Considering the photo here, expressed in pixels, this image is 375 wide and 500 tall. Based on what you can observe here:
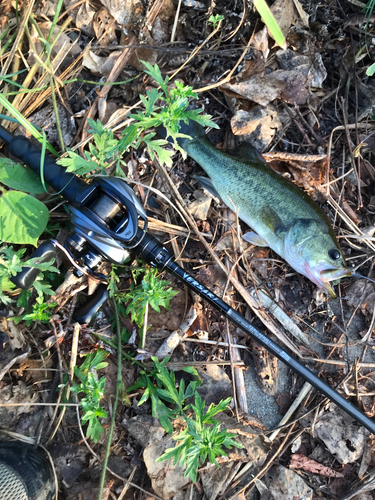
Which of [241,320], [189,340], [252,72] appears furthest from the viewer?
[252,72]

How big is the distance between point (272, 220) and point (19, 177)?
223 cm

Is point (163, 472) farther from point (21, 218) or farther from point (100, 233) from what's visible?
point (21, 218)

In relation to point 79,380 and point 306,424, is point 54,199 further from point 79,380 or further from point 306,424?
point 306,424

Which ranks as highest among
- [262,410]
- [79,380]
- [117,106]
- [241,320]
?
[117,106]

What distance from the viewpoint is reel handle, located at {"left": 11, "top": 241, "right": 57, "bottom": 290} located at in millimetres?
2582

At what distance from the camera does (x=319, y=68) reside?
11.9ft

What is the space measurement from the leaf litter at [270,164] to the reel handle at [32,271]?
436mm

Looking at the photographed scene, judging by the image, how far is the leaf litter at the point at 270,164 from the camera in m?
3.09

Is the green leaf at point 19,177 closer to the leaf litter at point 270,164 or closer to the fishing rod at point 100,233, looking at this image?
the fishing rod at point 100,233

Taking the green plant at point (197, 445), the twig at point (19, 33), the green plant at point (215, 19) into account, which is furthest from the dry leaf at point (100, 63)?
the green plant at point (197, 445)

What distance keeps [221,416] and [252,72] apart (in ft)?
10.7

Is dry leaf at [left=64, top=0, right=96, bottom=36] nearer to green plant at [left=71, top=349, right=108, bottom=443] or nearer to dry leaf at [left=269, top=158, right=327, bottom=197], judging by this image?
dry leaf at [left=269, top=158, right=327, bottom=197]

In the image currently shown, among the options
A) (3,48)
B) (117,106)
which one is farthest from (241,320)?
(3,48)

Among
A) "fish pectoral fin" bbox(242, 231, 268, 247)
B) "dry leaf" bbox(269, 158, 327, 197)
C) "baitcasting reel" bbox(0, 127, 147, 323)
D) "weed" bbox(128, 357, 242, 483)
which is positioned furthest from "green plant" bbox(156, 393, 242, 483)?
"dry leaf" bbox(269, 158, 327, 197)
